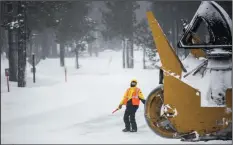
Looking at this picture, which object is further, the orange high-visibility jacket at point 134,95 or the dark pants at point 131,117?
the dark pants at point 131,117

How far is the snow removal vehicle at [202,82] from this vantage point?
509 centimetres

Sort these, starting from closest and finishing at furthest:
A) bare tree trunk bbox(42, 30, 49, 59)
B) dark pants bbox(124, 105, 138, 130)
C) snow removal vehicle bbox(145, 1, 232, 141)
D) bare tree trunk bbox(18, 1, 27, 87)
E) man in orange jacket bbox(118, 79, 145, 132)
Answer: snow removal vehicle bbox(145, 1, 232, 141) < man in orange jacket bbox(118, 79, 145, 132) < dark pants bbox(124, 105, 138, 130) < bare tree trunk bbox(18, 1, 27, 87) < bare tree trunk bbox(42, 30, 49, 59)

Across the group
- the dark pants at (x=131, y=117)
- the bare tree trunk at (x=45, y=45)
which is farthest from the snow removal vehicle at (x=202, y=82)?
the bare tree trunk at (x=45, y=45)

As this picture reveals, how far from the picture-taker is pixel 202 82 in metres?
5.17

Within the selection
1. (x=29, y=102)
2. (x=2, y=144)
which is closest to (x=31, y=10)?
(x=29, y=102)

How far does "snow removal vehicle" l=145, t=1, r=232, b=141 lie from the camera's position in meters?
5.09

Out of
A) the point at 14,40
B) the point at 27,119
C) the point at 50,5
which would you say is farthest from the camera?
the point at 14,40

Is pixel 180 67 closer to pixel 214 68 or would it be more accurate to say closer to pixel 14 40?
pixel 214 68

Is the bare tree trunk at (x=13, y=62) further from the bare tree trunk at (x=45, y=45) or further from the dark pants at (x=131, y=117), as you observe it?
the bare tree trunk at (x=45, y=45)

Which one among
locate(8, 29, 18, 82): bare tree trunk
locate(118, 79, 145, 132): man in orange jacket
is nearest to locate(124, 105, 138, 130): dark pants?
locate(118, 79, 145, 132): man in orange jacket

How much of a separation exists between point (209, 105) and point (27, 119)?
18.4 ft

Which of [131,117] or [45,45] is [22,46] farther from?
[45,45]

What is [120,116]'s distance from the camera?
9008 mm

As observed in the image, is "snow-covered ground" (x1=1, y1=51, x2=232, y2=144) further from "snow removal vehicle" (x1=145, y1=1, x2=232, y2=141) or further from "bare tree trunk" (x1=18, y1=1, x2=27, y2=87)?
"snow removal vehicle" (x1=145, y1=1, x2=232, y2=141)
